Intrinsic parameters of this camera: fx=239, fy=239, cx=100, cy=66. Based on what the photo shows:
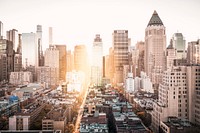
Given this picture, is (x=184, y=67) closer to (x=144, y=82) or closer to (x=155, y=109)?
(x=155, y=109)

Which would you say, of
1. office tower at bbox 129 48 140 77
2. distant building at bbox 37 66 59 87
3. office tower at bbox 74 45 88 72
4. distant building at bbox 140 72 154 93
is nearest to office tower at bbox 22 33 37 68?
office tower at bbox 74 45 88 72

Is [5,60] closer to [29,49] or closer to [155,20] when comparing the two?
[29,49]

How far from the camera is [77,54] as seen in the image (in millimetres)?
75562

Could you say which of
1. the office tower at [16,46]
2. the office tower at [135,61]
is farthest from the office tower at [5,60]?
the office tower at [135,61]

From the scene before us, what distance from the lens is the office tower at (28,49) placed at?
2896 inches

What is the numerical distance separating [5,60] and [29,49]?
14.3m

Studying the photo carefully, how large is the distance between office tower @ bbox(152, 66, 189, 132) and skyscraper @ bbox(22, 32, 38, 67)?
60.3 metres

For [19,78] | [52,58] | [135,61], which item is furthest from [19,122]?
[135,61]

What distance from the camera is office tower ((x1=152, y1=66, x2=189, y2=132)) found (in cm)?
1936

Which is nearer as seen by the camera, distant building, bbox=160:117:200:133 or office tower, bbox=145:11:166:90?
distant building, bbox=160:117:200:133

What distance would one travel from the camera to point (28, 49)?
7456cm

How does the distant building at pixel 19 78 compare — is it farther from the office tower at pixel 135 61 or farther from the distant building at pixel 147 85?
the distant building at pixel 147 85

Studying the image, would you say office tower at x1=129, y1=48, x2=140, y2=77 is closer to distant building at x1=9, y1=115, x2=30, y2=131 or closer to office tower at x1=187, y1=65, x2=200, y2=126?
office tower at x1=187, y1=65, x2=200, y2=126

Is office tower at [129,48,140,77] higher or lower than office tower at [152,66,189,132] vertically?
higher
